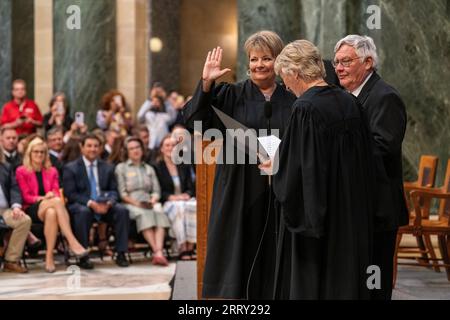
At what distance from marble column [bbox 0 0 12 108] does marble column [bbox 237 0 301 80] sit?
7664 millimetres

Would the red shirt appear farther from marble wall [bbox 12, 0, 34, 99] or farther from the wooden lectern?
the wooden lectern

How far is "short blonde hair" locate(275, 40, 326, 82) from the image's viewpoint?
4984 millimetres

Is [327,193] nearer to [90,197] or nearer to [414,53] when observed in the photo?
[414,53]

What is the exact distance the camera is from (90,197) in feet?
35.9

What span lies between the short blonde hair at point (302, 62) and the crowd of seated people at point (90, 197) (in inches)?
226

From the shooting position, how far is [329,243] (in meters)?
4.97

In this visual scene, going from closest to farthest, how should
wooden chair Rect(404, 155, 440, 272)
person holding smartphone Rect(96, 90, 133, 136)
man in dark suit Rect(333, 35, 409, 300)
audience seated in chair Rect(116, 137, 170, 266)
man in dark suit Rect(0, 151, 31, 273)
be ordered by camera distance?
man in dark suit Rect(333, 35, 409, 300) < wooden chair Rect(404, 155, 440, 272) < man in dark suit Rect(0, 151, 31, 273) < audience seated in chair Rect(116, 137, 170, 266) < person holding smartphone Rect(96, 90, 133, 136)

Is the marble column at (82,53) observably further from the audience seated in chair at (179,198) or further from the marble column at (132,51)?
the audience seated in chair at (179,198)

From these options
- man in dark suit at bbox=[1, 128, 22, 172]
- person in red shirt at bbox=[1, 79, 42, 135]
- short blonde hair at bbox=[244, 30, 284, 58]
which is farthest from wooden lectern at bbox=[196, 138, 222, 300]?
person in red shirt at bbox=[1, 79, 42, 135]

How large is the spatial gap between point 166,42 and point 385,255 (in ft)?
49.4

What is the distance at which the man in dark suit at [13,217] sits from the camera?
33.2 feet

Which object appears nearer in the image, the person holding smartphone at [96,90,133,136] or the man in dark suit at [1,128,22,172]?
the man in dark suit at [1,128,22,172]

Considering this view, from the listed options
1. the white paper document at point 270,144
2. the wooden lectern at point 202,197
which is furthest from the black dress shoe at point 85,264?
the white paper document at point 270,144

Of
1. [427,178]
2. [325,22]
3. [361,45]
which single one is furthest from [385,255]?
[325,22]
